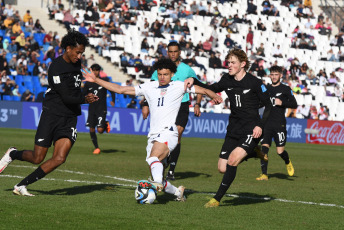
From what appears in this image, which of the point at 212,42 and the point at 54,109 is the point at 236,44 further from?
the point at 54,109

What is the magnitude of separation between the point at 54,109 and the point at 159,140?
5.57 feet

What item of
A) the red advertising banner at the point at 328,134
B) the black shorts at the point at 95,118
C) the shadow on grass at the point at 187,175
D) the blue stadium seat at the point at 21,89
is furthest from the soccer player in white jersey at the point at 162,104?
the red advertising banner at the point at 328,134

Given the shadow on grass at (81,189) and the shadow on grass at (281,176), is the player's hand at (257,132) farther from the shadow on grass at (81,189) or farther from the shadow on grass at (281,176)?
the shadow on grass at (281,176)

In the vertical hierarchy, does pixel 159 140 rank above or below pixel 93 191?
above

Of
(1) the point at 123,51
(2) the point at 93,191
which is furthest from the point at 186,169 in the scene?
(1) the point at 123,51

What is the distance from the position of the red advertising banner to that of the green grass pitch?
1713 centimetres

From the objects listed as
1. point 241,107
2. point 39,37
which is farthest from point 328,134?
point 241,107

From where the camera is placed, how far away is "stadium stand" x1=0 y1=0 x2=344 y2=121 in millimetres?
35875

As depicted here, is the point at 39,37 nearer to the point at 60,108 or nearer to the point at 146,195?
the point at 60,108

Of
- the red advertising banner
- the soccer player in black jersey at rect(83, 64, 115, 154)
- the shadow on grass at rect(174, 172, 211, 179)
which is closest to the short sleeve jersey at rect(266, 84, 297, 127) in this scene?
the shadow on grass at rect(174, 172, 211, 179)

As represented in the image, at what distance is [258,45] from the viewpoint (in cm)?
4188

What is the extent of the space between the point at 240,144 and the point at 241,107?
62 cm

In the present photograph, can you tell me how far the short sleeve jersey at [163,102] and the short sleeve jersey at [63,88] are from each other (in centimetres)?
94

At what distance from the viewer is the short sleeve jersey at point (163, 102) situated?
31.0ft
